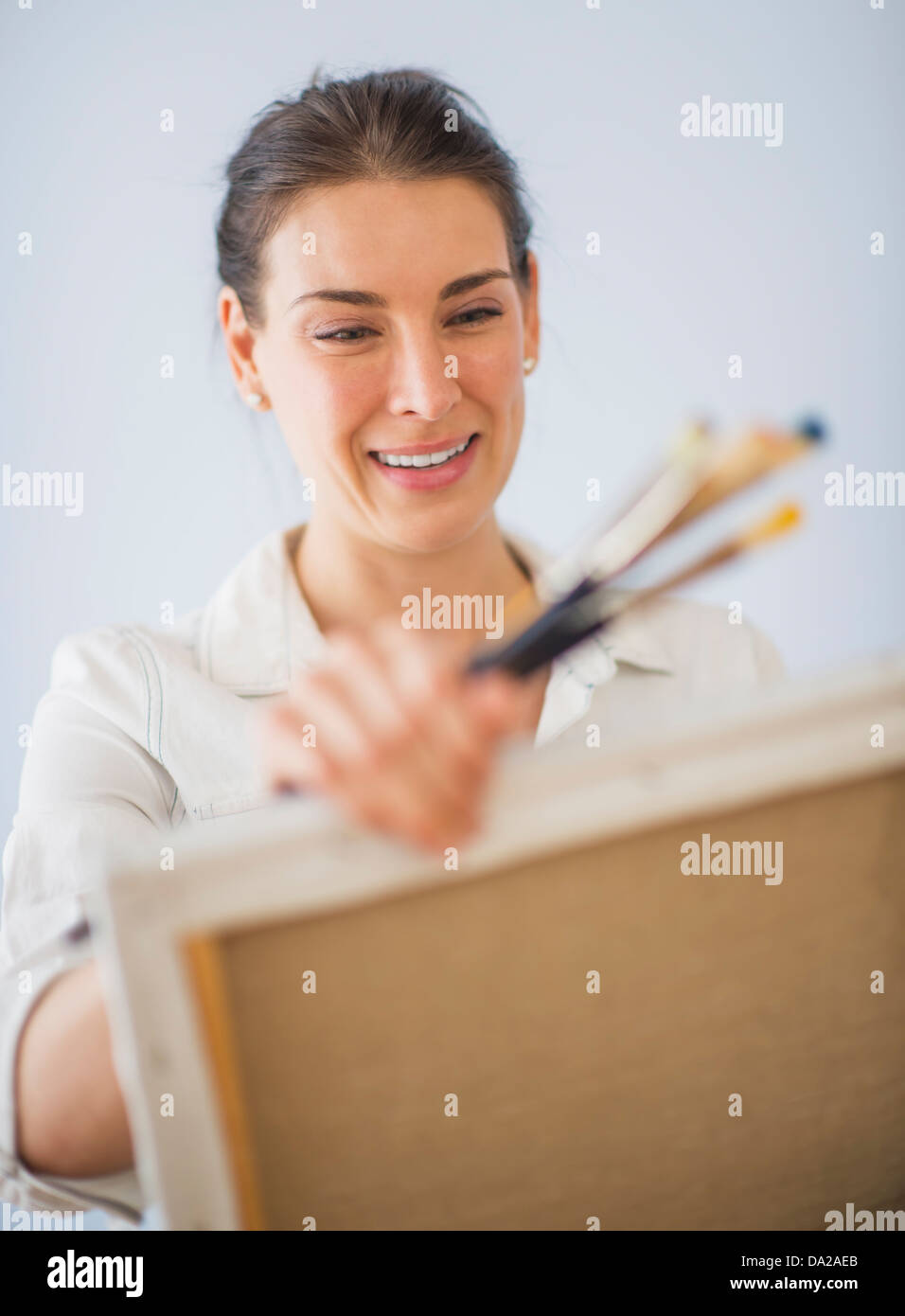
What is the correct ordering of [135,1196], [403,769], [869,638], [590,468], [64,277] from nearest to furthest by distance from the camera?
[403,769] < [135,1196] < [64,277] < [590,468] < [869,638]

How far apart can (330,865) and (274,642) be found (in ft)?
2.12

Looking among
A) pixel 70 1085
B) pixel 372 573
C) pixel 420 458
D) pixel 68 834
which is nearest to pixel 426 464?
pixel 420 458

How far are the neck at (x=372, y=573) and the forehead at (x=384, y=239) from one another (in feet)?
0.72

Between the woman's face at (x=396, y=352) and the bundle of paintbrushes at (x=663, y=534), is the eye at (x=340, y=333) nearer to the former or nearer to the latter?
the woman's face at (x=396, y=352)

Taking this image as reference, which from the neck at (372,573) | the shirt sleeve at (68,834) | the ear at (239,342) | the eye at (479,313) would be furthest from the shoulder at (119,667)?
the eye at (479,313)

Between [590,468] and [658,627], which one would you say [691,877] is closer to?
[658,627]

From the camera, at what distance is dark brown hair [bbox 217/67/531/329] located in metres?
0.85

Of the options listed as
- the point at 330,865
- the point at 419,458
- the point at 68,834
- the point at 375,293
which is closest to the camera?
the point at 330,865

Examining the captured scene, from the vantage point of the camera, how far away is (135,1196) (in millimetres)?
Result: 570

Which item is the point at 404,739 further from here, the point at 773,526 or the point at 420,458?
the point at 420,458

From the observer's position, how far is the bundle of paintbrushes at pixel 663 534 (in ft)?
1.03

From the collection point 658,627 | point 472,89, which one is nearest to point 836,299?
point 472,89

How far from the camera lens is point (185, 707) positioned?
2.78 feet

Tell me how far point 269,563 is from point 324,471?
13cm
